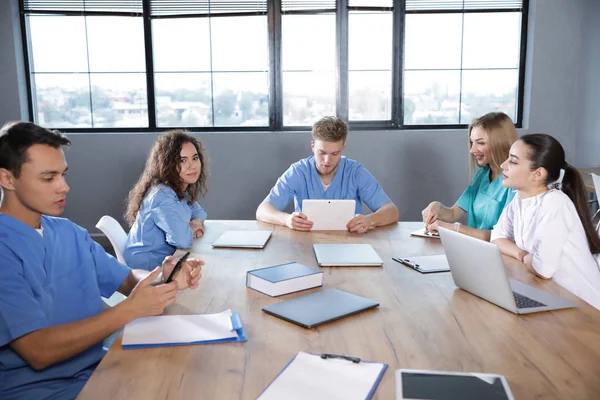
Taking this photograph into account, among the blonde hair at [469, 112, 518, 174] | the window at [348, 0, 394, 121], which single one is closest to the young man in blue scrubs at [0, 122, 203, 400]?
the blonde hair at [469, 112, 518, 174]

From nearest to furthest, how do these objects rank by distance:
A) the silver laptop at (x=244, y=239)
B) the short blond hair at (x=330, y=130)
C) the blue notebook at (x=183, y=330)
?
the blue notebook at (x=183, y=330) → the silver laptop at (x=244, y=239) → the short blond hair at (x=330, y=130)

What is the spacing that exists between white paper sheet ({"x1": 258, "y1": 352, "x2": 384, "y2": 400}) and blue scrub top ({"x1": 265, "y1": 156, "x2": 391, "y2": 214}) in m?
1.78

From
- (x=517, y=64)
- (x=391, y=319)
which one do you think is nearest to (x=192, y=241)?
(x=391, y=319)

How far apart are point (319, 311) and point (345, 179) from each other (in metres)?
1.58

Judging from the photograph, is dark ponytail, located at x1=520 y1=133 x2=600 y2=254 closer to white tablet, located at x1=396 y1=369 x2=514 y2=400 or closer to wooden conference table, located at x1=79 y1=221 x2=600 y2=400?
wooden conference table, located at x1=79 y1=221 x2=600 y2=400

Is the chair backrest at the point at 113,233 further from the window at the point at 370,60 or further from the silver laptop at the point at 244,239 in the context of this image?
the window at the point at 370,60

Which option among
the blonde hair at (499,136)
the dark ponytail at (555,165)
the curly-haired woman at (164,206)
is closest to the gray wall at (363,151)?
the blonde hair at (499,136)

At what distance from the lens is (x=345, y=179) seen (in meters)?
2.92

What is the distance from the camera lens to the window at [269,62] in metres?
4.20

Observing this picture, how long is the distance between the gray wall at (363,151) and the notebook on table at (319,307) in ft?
9.32

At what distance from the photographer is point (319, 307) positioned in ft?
4.70

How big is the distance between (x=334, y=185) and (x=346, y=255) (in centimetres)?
100

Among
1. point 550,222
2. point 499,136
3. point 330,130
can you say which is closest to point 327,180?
point 330,130

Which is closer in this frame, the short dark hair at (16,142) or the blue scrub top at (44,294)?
the blue scrub top at (44,294)
